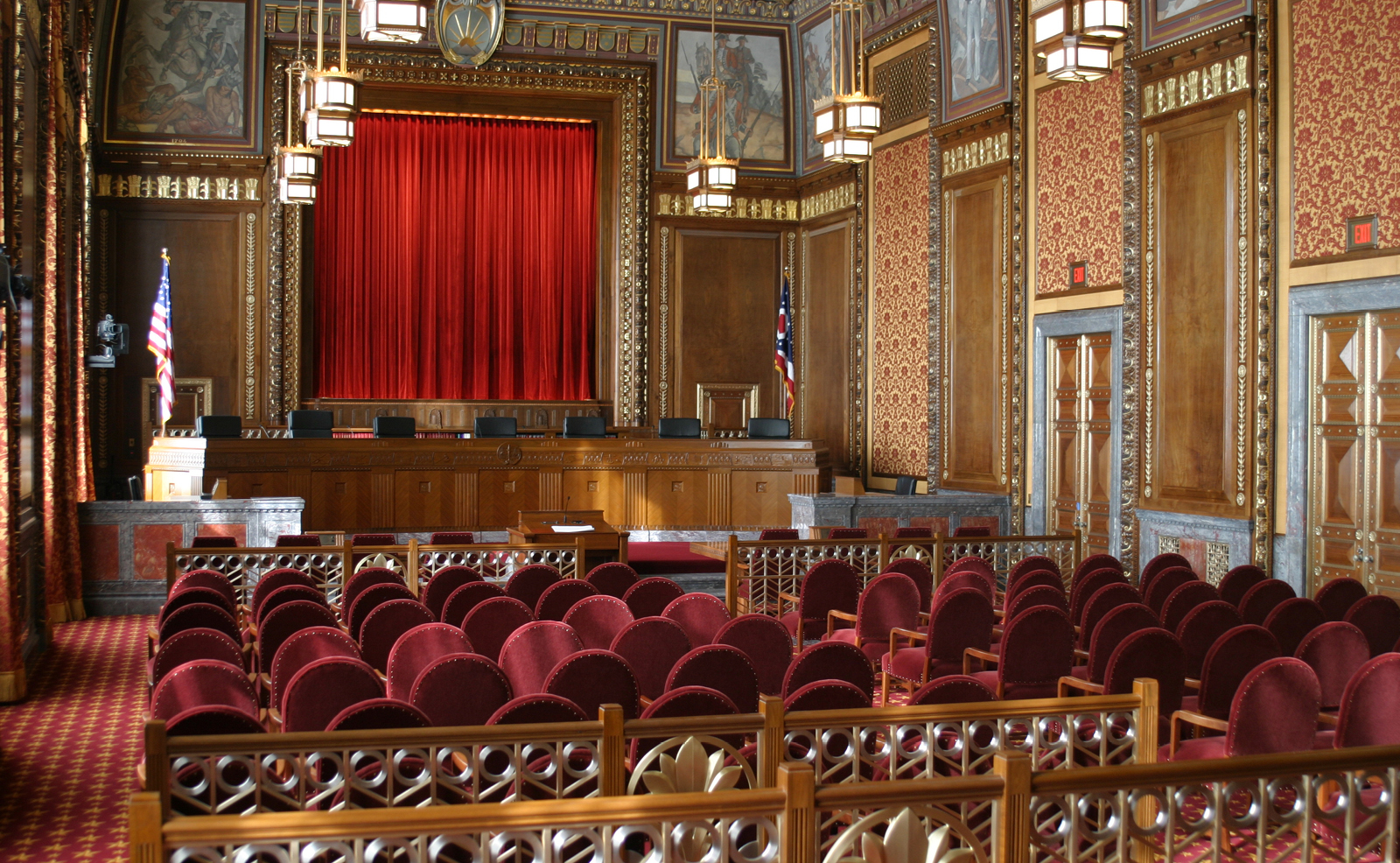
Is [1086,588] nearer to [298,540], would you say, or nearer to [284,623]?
[284,623]

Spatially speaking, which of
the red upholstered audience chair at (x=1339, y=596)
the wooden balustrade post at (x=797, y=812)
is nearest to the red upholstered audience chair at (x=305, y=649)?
the wooden balustrade post at (x=797, y=812)

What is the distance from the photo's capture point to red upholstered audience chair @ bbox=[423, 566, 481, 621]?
7020 millimetres

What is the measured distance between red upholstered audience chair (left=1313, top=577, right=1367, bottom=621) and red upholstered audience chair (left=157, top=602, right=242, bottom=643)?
5.65m

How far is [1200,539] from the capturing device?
10234 mm

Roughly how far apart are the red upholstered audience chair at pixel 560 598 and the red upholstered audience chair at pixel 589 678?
2.16 meters

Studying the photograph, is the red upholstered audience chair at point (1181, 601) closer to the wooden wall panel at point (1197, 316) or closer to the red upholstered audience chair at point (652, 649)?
the red upholstered audience chair at point (652, 649)

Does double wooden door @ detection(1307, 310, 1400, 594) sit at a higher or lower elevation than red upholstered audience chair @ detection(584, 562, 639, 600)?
higher

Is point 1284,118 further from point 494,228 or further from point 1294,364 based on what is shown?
point 494,228

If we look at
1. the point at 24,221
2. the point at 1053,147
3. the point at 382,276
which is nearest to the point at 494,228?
the point at 382,276

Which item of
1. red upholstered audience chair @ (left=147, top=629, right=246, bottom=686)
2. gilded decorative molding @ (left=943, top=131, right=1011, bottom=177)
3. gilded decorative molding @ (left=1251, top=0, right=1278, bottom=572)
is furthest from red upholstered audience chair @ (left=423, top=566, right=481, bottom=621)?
gilded decorative molding @ (left=943, top=131, right=1011, bottom=177)

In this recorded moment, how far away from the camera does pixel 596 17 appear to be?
1697cm

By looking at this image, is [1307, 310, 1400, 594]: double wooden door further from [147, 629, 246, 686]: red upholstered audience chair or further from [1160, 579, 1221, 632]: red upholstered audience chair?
[147, 629, 246, 686]: red upholstered audience chair

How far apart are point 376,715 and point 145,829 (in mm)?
1212

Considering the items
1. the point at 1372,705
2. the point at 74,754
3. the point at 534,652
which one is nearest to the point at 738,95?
the point at 74,754
